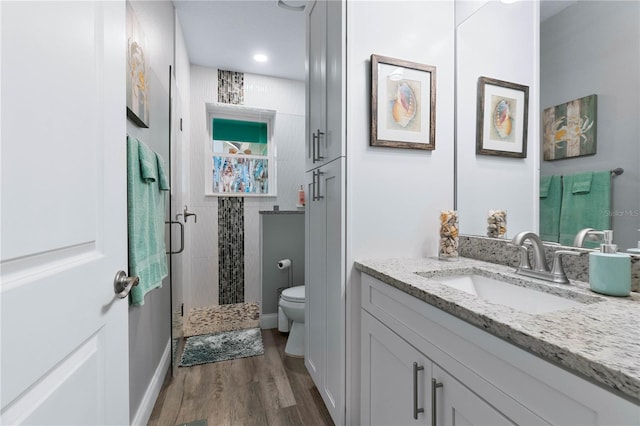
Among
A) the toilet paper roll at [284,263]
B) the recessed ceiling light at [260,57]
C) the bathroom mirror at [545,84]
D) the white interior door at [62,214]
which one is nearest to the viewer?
the white interior door at [62,214]

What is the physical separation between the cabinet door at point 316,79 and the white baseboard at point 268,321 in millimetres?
1583

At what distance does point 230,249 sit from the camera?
3109mm

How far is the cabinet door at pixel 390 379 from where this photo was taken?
33.6 inches

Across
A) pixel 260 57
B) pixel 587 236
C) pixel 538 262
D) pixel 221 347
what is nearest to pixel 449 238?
pixel 538 262

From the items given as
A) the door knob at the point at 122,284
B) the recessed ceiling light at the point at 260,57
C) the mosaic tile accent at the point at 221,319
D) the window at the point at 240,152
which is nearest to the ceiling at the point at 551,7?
the door knob at the point at 122,284

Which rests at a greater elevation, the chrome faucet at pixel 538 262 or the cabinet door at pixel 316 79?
the cabinet door at pixel 316 79

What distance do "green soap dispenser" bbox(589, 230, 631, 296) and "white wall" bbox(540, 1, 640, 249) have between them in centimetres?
12

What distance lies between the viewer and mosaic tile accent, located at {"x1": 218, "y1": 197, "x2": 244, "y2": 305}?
3.08m

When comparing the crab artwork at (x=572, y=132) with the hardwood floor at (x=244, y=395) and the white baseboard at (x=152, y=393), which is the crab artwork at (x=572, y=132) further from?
the white baseboard at (x=152, y=393)

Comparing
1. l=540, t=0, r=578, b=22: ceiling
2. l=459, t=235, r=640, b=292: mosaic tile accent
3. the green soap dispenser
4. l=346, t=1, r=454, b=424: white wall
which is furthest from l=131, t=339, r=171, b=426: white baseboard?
l=540, t=0, r=578, b=22: ceiling

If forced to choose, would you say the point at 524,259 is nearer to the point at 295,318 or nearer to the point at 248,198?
the point at 295,318

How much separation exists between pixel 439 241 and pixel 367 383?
0.72 meters

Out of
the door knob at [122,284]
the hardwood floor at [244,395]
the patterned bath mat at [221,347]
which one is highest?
the door knob at [122,284]

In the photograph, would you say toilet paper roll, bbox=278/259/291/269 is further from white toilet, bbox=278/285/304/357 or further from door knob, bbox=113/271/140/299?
door knob, bbox=113/271/140/299
